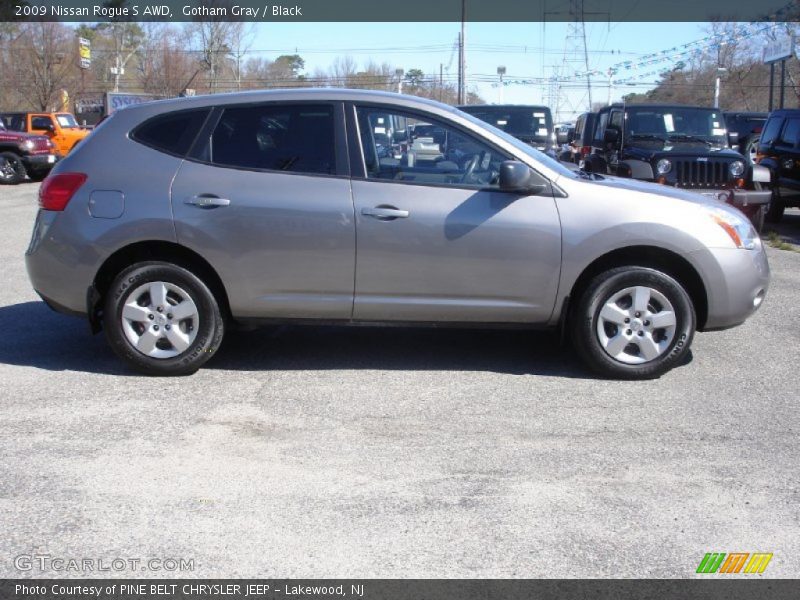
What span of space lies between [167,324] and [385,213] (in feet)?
5.24

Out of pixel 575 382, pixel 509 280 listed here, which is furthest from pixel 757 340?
pixel 509 280

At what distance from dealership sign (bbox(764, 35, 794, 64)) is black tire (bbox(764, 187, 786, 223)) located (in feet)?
Result: 57.5

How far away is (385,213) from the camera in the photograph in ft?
18.2

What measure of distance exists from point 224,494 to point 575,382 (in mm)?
2582

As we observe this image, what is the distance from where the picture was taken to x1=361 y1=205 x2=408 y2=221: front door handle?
219 inches

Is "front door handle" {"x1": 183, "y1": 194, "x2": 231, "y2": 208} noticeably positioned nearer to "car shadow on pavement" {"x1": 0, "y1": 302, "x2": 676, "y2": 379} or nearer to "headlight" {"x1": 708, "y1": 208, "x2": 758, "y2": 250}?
"car shadow on pavement" {"x1": 0, "y1": 302, "x2": 676, "y2": 379}

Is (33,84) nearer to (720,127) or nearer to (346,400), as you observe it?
(720,127)

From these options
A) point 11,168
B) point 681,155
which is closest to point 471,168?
point 681,155

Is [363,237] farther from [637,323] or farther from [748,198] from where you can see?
[748,198]

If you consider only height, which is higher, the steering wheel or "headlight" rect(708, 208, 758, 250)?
→ the steering wheel

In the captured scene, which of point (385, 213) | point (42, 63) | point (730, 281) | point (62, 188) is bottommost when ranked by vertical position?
point (730, 281)

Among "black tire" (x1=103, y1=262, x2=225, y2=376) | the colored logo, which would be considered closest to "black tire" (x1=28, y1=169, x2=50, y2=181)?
"black tire" (x1=103, y1=262, x2=225, y2=376)

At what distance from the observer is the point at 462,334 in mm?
6965

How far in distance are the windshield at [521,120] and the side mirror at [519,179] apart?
37.8 ft
